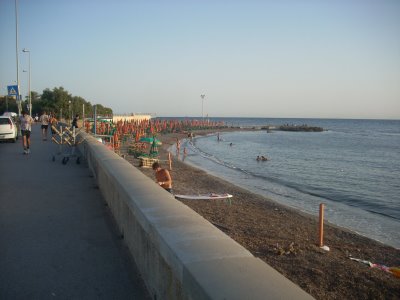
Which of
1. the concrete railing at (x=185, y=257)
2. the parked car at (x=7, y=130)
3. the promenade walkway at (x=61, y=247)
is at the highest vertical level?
the parked car at (x=7, y=130)

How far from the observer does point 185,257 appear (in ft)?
9.46

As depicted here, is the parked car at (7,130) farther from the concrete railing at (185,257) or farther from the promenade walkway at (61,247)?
the concrete railing at (185,257)

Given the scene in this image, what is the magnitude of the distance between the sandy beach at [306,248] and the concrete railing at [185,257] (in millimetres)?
3291

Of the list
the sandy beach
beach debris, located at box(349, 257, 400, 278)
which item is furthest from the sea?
beach debris, located at box(349, 257, 400, 278)

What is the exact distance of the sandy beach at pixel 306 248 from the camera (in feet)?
22.7

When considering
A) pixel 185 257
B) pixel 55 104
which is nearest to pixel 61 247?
pixel 185 257

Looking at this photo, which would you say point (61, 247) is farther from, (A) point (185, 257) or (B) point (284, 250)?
(B) point (284, 250)

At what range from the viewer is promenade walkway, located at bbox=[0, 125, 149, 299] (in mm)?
3998

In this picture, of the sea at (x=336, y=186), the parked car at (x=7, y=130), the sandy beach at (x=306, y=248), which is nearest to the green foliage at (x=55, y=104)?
the sea at (x=336, y=186)

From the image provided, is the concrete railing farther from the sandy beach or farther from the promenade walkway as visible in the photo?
the sandy beach

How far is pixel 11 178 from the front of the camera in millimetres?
10125

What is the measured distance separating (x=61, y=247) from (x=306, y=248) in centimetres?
603

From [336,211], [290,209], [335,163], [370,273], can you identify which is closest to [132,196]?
[370,273]

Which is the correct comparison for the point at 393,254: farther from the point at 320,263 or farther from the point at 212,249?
the point at 212,249
